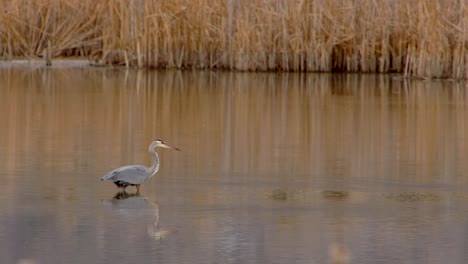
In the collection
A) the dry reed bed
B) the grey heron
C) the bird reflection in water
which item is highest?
the dry reed bed

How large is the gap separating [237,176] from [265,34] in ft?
31.9

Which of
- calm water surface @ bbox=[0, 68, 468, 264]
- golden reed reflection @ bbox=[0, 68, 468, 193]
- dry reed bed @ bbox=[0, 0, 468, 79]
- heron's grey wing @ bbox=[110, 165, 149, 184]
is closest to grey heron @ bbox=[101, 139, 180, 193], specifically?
heron's grey wing @ bbox=[110, 165, 149, 184]

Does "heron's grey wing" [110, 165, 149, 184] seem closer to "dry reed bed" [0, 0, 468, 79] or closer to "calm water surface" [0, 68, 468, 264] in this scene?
"calm water surface" [0, 68, 468, 264]

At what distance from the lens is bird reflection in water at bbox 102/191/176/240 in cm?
650

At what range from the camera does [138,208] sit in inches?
284

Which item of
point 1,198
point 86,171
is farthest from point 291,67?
point 1,198

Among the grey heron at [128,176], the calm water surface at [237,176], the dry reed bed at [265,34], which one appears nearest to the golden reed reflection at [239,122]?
the calm water surface at [237,176]

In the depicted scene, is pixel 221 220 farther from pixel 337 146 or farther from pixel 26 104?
pixel 26 104

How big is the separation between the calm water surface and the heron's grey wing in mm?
119

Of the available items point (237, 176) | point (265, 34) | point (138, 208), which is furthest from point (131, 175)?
point (265, 34)

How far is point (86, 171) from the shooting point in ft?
27.8

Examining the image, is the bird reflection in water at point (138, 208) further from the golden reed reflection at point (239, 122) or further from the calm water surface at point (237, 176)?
the golden reed reflection at point (239, 122)

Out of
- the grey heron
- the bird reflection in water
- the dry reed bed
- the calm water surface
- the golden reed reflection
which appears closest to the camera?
the calm water surface

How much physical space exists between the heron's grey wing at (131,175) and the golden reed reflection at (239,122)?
2.91ft
